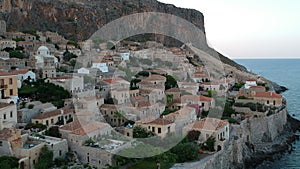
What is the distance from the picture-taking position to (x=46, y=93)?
31406mm

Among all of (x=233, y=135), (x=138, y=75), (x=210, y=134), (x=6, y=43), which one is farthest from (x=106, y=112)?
(x=6, y=43)

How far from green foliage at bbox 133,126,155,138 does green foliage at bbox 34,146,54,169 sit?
699 centimetres

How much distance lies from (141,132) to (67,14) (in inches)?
2421

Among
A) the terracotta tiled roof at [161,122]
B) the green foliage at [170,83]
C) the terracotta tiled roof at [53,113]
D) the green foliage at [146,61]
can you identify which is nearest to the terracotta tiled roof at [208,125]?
the terracotta tiled roof at [161,122]

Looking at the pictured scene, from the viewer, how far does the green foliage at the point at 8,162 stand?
60.8 ft

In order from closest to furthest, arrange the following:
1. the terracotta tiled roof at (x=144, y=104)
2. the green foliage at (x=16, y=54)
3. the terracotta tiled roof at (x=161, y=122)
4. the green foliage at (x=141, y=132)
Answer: the green foliage at (x=141, y=132), the terracotta tiled roof at (x=161, y=122), the terracotta tiled roof at (x=144, y=104), the green foliage at (x=16, y=54)

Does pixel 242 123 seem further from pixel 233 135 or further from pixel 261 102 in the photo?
pixel 261 102

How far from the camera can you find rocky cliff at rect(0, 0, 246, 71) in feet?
230

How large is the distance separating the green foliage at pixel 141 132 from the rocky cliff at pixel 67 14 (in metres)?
48.6

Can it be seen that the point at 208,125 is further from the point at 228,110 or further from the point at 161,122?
the point at 228,110

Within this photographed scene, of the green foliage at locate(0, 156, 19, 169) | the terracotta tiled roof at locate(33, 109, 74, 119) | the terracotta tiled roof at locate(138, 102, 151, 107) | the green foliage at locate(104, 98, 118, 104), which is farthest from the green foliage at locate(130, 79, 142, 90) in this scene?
the green foliage at locate(0, 156, 19, 169)

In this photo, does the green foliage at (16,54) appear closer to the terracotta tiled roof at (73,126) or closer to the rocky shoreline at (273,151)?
the terracotta tiled roof at (73,126)

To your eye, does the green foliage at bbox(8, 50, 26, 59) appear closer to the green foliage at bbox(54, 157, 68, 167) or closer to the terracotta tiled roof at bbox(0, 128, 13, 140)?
the terracotta tiled roof at bbox(0, 128, 13, 140)

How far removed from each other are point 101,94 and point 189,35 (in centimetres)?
8321
